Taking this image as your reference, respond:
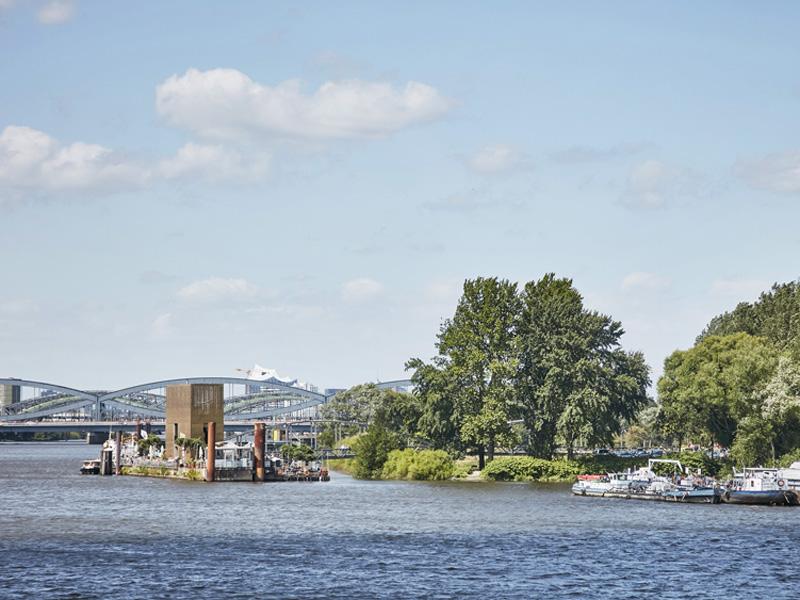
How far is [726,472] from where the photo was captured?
493 ft

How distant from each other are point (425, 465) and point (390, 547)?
270ft

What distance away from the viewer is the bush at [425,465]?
165750mm

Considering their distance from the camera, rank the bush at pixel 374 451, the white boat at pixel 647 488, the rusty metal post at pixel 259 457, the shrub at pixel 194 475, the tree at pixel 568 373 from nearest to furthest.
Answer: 1. the white boat at pixel 647 488
2. the tree at pixel 568 373
3. the rusty metal post at pixel 259 457
4. the shrub at pixel 194 475
5. the bush at pixel 374 451

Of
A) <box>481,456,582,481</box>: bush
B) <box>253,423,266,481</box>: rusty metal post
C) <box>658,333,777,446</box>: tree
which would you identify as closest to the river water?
<box>658,333,777,446</box>: tree

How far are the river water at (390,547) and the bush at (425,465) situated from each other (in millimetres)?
30964

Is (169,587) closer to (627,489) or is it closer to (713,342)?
(627,489)

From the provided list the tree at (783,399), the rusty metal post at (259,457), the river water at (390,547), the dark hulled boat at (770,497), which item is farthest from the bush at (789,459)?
the rusty metal post at (259,457)

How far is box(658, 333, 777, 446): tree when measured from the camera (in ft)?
472

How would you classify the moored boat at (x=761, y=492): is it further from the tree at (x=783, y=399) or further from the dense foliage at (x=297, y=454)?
the dense foliage at (x=297, y=454)

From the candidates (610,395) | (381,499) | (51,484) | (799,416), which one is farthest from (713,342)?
(51,484)

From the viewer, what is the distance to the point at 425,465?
545 feet

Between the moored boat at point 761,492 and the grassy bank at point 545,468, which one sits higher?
the grassy bank at point 545,468

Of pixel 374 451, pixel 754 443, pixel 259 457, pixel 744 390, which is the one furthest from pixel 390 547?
pixel 374 451

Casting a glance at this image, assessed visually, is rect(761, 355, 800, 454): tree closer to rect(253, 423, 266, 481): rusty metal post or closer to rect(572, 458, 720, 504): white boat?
rect(572, 458, 720, 504): white boat
